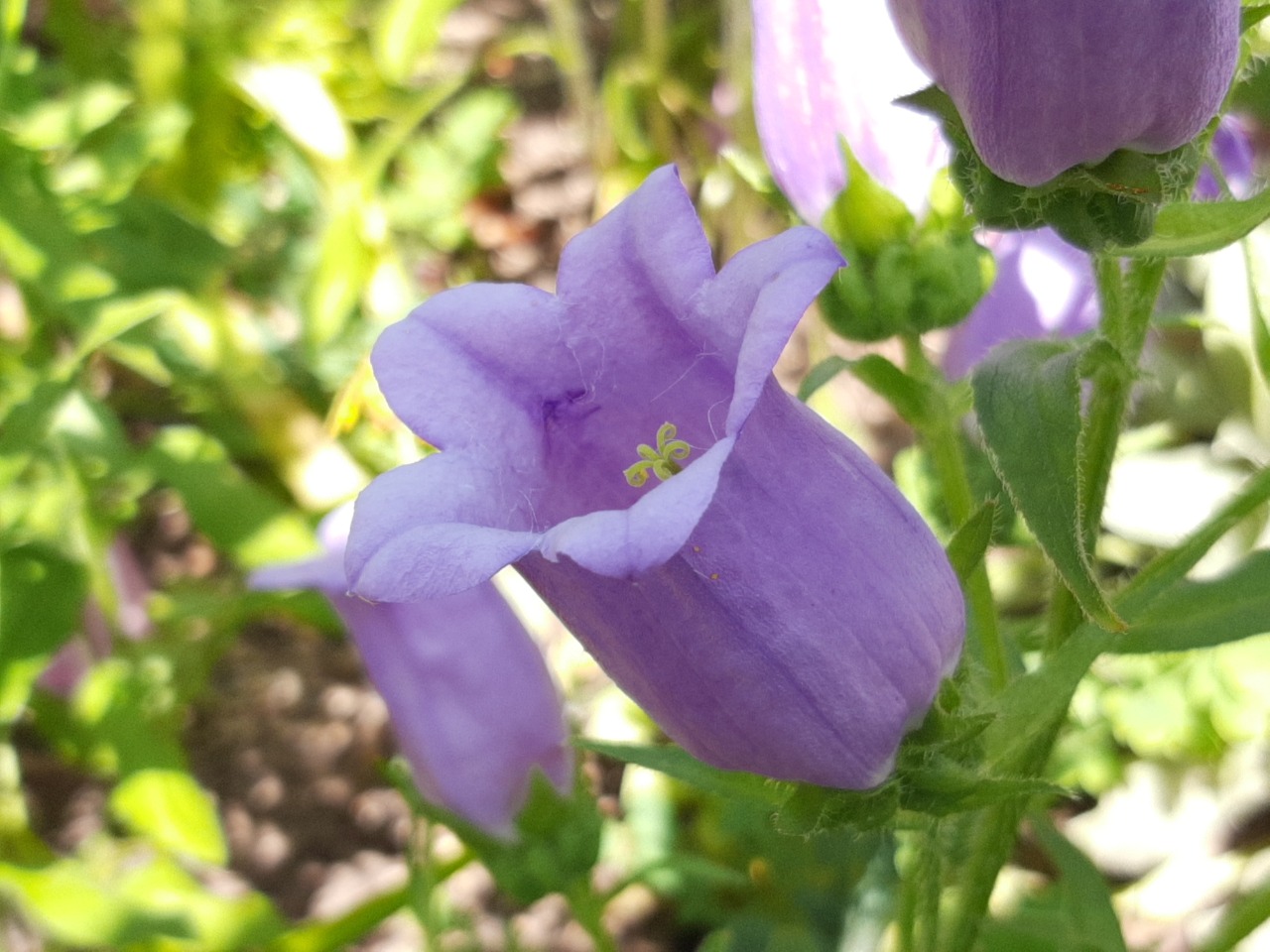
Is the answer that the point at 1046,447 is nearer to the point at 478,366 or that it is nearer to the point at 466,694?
the point at 478,366

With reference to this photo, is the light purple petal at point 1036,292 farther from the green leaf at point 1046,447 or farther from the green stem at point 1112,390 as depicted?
the green leaf at point 1046,447

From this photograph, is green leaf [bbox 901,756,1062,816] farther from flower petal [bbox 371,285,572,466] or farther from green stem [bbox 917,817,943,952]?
flower petal [bbox 371,285,572,466]

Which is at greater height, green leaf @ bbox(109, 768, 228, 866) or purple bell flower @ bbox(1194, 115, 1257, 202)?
purple bell flower @ bbox(1194, 115, 1257, 202)

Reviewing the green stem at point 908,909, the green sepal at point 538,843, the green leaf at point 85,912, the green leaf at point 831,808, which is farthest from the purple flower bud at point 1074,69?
the green leaf at point 85,912

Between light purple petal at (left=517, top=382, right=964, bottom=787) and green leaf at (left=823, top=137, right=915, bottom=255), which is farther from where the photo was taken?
green leaf at (left=823, top=137, right=915, bottom=255)

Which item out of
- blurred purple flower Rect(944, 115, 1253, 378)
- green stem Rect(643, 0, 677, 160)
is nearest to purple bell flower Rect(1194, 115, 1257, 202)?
blurred purple flower Rect(944, 115, 1253, 378)

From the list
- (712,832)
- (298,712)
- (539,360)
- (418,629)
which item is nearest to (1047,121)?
(539,360)
